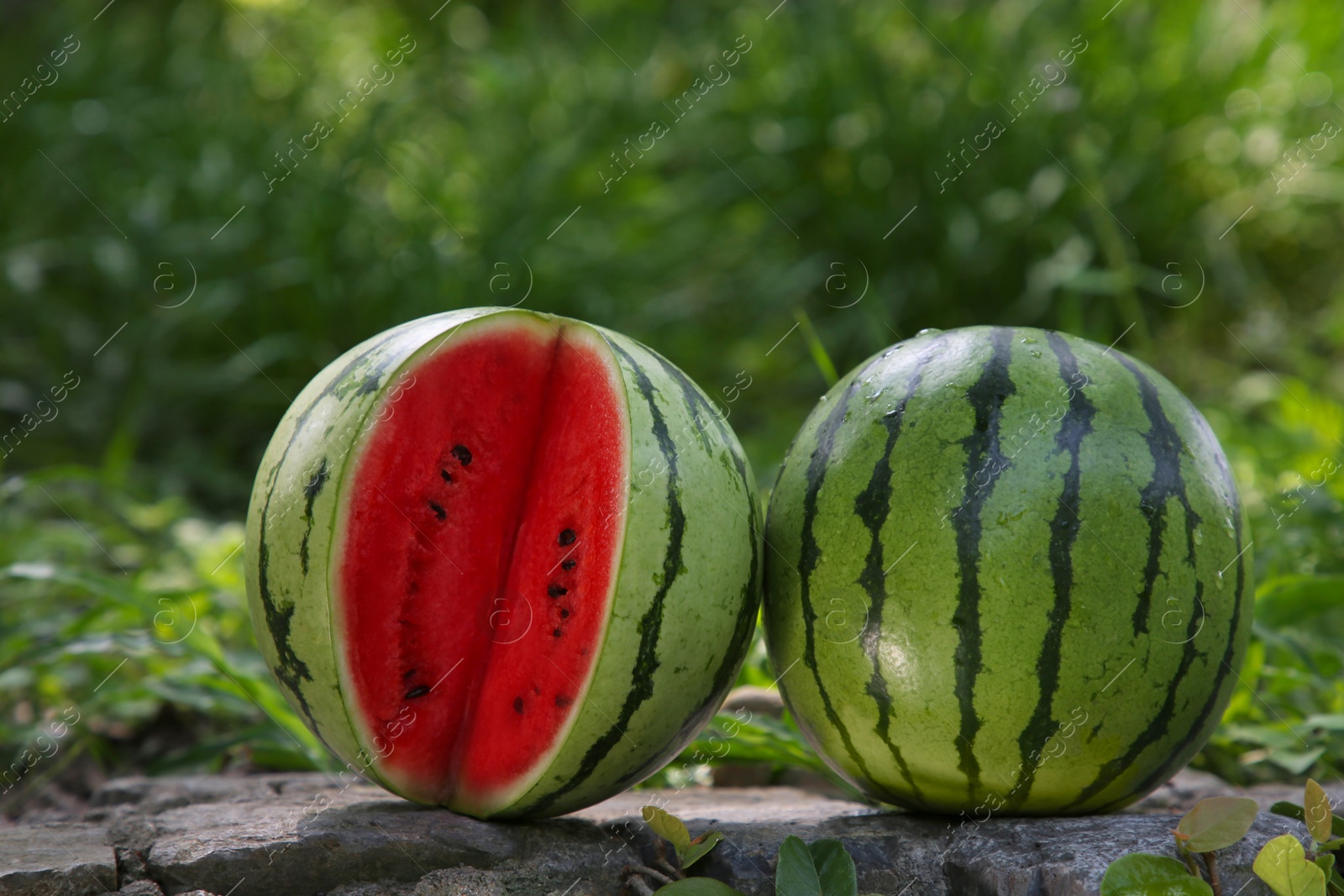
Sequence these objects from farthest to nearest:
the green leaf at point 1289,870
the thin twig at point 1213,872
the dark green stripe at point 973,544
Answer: the dark green stripe at point 973,544 → the thin twig at point 1213,872 → the green leaf at point 1289,870

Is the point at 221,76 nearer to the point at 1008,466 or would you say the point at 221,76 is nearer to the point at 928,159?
the point at 928,159

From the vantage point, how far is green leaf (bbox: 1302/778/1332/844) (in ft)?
4.63

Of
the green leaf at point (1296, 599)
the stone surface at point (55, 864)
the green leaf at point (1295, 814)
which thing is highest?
the stone surface at point (55, 864)

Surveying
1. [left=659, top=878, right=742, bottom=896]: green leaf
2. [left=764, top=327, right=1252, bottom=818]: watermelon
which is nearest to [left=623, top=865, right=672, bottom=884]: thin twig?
[left=659, top=878, right=742, bottom=896]: green leaf

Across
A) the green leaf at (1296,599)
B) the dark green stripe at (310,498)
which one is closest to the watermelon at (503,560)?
the dark green stripe at (310,498)

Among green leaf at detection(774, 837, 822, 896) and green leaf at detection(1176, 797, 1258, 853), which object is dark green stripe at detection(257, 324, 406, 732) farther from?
green leaf at detection(1176, 797, 1258, 853)

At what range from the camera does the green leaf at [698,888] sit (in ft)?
4.70

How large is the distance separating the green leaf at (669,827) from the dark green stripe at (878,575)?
0.33 metres

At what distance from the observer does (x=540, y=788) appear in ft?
5.21

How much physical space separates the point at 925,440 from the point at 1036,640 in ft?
1.07

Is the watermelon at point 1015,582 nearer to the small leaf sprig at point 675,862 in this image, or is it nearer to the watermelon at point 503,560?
the watermelon at point 503,560

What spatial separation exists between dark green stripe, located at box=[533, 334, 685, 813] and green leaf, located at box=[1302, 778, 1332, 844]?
87 cm

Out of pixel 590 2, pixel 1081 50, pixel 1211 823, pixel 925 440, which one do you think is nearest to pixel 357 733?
pixel 925 440

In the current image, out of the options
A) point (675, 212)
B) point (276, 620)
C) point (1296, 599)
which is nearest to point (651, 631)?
point (276, 620)
